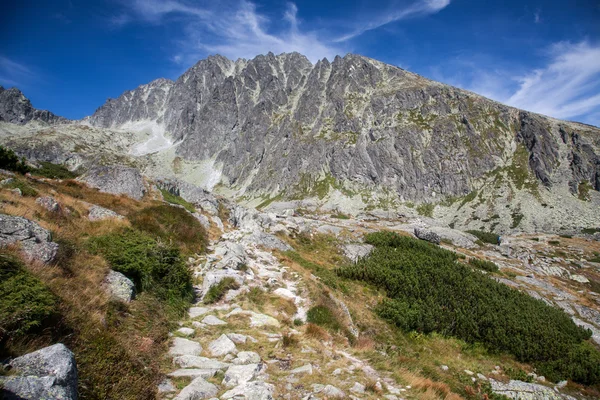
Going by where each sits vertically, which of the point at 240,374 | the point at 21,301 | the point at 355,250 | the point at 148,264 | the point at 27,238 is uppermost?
the point at 27,238

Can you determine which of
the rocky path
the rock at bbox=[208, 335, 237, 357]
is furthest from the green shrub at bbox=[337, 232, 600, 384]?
the rock at bbox=[208, 335, 237, 357]

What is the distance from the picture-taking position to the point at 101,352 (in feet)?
17.7

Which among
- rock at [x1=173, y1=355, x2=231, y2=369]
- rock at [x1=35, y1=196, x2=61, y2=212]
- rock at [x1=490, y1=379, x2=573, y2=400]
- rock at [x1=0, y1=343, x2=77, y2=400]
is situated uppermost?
rock at [x1=35, y1=196, x2=61, y2=212]

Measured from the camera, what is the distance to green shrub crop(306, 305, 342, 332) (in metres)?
10.9

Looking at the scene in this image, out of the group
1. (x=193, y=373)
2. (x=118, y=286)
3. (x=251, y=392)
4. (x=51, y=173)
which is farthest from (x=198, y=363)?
(x=51, y=173)

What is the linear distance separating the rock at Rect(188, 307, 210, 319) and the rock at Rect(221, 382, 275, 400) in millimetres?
4809

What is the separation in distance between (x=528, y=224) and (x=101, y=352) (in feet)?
416

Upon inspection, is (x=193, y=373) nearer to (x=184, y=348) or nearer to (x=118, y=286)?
(x=184, y=348)

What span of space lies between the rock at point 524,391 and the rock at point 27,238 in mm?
15683

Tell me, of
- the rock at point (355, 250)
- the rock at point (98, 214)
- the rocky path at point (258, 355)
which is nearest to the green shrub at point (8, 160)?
the rock at point (98, 214)

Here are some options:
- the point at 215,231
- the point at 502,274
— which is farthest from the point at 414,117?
the point at 215,231

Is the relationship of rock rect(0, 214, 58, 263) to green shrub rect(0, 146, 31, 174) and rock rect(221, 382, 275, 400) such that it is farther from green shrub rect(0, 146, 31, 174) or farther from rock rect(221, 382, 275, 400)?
green shrub rect(0, 146, 31, 174)

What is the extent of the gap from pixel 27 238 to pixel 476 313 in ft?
67.9

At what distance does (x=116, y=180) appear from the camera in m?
22.4
